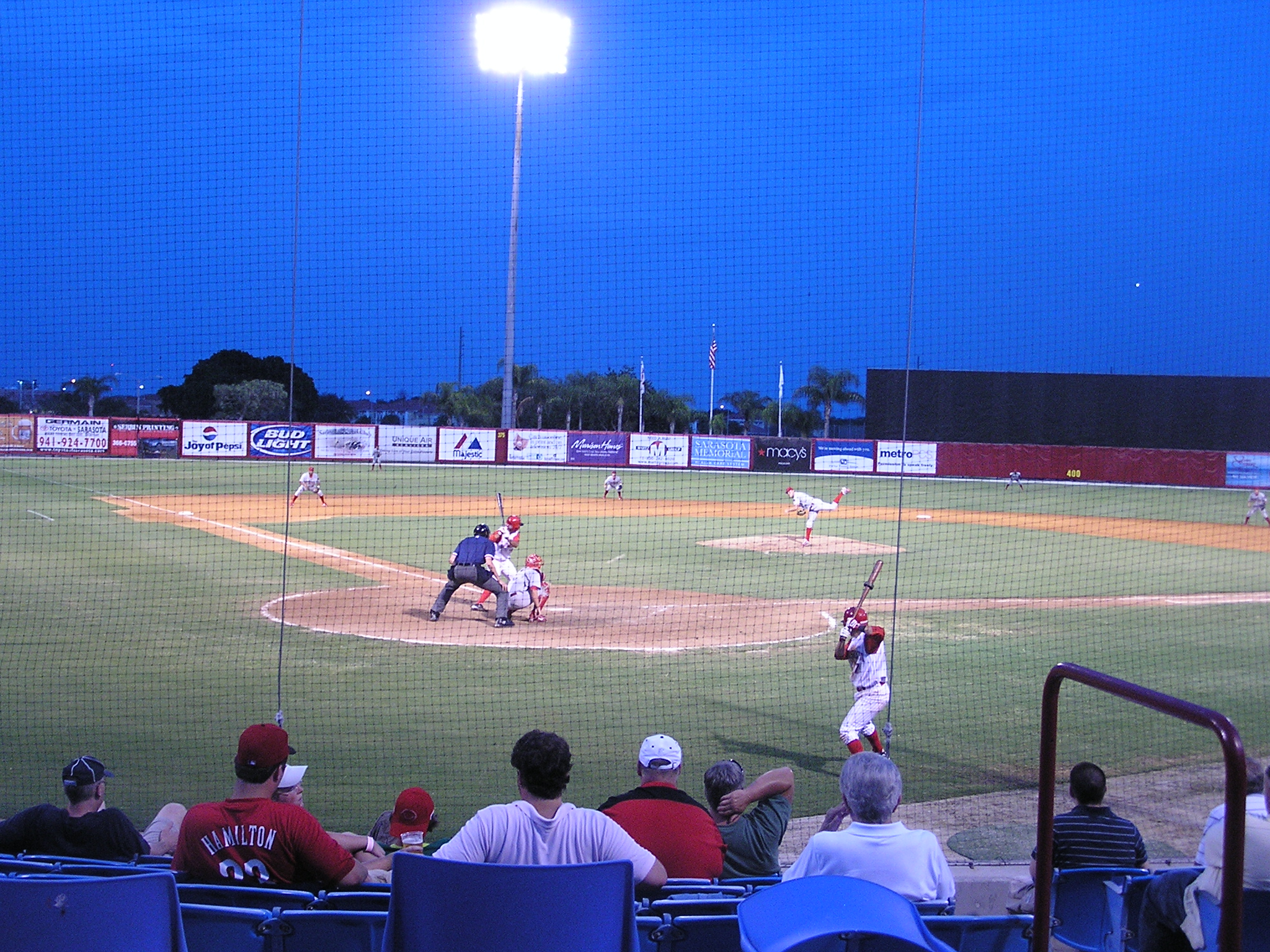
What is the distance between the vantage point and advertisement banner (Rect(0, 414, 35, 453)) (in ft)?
129

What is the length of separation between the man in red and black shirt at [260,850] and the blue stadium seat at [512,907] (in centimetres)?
93

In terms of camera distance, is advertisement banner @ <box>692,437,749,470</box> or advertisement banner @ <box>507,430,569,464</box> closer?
advertisement banner @ <box>507,430,569,464</box>

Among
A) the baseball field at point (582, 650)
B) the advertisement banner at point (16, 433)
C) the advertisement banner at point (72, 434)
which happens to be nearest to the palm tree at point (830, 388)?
the baseball field at point (582, 650)

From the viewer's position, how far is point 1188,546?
25.7 m

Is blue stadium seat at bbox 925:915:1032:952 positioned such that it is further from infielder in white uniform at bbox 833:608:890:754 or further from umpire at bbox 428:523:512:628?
umpire at bbox 428:523:512:628

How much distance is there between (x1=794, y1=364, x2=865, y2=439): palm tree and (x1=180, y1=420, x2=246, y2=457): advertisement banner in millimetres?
21370

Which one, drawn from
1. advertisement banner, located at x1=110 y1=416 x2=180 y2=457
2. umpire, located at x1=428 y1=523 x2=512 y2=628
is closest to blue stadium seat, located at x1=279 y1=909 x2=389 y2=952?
umpire, located at x1=428 y1=523 x2=512 y2=628

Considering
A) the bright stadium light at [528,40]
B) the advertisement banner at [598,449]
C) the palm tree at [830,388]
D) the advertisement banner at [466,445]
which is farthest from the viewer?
the advertisement banner at [598,449]

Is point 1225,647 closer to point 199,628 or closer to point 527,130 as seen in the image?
point 527,130

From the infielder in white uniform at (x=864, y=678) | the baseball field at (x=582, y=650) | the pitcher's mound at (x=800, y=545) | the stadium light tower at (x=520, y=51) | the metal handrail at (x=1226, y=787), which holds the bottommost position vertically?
the baseball field at (x=582, y=650)

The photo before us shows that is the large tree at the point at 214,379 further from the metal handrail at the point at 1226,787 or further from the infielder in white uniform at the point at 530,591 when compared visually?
the metal handrail at the point at 1226,787

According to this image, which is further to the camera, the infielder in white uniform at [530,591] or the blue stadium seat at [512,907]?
the infielder in white uniform at [530,591]

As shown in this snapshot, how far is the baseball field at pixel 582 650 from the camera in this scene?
8188mm

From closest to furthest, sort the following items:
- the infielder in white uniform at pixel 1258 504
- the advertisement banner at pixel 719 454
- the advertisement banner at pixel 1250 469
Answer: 1. the infielder in white uniform at pixel 1258 504
2. the advertisement banner at pixel 1250 469
3. the advertisement banner at pixel 719 454
